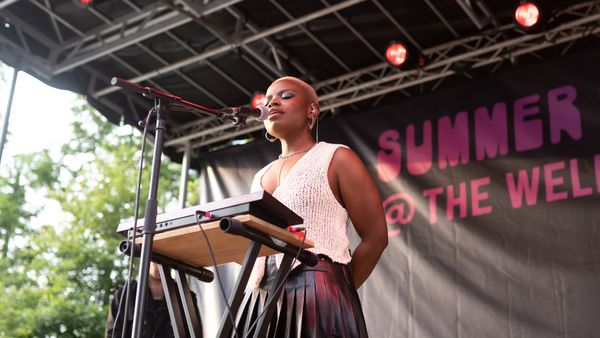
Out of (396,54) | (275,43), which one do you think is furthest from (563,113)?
(275,43)

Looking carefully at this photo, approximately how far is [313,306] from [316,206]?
36 cm

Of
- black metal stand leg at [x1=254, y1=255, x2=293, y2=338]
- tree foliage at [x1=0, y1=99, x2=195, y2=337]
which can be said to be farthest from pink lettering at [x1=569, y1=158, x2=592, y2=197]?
tree foliage at [x1=0, y1=99, x2=195, y2=337]

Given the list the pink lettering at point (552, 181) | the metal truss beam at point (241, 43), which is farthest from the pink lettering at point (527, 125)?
the metal truss beam at point (241, 43)

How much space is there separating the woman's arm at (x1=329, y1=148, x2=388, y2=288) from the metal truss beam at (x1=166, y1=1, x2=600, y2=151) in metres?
3.79

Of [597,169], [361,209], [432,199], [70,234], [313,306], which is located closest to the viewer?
[313,306]

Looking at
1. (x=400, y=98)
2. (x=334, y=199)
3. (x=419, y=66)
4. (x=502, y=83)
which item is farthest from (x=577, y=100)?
(x=334, y=199)

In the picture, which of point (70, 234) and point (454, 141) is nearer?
point (454, 141)

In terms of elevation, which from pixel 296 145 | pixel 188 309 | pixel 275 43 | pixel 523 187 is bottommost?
pixel 188 309

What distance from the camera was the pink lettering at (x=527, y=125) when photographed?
594 cm

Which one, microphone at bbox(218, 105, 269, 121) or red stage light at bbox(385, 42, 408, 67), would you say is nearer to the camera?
microphone at bbox(218, 105, 269, 121)

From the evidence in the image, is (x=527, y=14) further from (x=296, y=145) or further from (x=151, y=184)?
(x=151, y=184)

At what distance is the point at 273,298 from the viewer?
7.50 feet

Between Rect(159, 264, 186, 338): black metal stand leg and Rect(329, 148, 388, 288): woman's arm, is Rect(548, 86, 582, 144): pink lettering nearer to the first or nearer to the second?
Rect(329, 148, 388, 288): woman's arm

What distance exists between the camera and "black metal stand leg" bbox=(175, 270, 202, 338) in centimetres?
237
